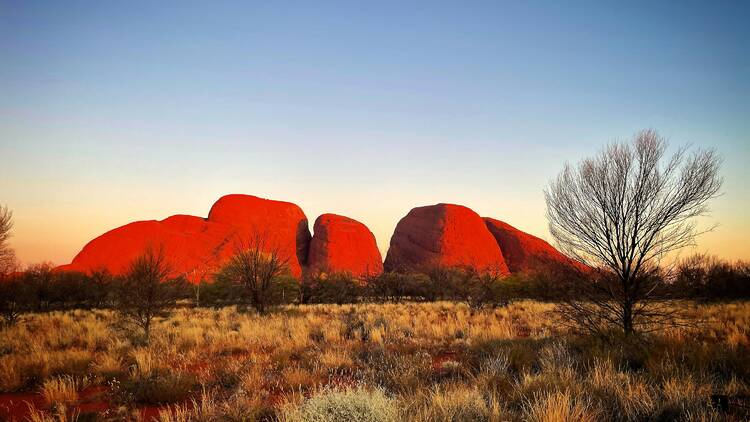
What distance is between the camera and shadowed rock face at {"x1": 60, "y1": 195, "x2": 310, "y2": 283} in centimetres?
5950

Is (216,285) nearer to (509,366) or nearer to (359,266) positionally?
(359,266)

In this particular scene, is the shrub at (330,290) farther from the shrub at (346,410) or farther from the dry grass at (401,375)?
the shrub at (346,410)

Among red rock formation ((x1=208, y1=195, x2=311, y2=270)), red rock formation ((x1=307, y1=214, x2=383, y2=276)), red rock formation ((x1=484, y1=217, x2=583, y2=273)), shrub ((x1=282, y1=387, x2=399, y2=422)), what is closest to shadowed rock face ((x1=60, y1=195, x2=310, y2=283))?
red rock formation ((x1=208, y1=195, x2=311, y2=270))

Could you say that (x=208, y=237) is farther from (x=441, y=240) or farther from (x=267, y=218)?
(x=441, y=240)

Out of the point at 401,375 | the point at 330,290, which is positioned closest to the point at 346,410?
the point at 401,375

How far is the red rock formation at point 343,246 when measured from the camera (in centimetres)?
6725

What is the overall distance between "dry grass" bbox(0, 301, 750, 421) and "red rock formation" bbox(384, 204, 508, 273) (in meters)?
53.0

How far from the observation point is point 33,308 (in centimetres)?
2842

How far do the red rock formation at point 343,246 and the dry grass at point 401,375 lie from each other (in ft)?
180

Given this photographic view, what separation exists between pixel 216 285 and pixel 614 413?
41.8 meters

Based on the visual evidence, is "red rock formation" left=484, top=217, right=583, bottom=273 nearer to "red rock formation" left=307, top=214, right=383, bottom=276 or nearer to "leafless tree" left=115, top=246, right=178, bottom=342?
"red rock formation" left=307, top=214, right=383, bottom=276

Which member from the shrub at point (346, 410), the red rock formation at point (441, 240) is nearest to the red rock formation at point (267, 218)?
the red rock formation at point (441, 240)

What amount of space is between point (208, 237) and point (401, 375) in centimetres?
6618

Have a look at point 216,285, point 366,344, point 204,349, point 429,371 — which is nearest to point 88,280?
point 216,285
